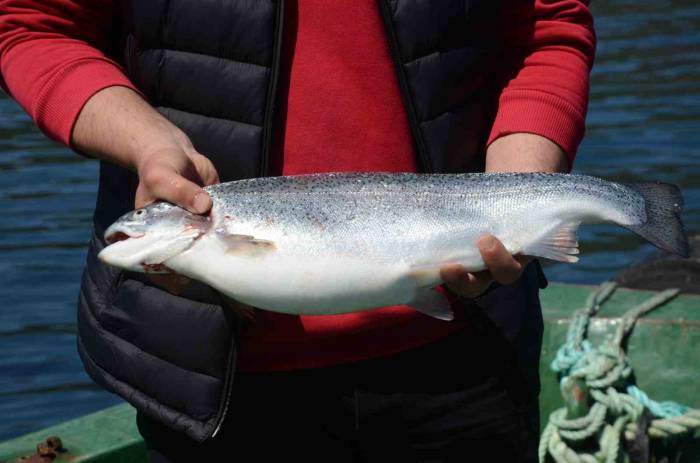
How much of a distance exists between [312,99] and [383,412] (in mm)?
736

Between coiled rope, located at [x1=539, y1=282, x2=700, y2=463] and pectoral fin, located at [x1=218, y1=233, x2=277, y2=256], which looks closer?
pectoral fin, located at [x1=218, y1=233, x2=277, y2=256]

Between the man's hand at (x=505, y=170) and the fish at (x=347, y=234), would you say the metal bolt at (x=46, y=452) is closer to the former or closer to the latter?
the fish at (x=347, y=234)

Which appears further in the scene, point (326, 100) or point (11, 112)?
point (11, 112)

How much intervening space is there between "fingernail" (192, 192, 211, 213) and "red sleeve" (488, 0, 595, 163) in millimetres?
780

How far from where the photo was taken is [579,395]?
A: 5.10m

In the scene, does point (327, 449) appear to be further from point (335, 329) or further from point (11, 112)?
point (11, 112)

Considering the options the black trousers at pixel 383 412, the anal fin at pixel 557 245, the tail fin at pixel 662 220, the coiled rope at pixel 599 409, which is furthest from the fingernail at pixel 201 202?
the coiled rope at pixel 599 409

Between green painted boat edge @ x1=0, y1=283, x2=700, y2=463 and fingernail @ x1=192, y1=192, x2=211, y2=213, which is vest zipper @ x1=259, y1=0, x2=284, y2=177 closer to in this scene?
fingernail @ x1=192, y1=192, x2=211, y2=213

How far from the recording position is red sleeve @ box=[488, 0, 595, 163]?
10.1 feet

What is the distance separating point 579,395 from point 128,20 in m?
2.81

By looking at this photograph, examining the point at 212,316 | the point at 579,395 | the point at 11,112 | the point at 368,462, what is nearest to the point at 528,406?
the point at 368,462

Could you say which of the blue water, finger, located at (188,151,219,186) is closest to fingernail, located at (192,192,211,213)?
finger, located at (188,151,219,186)

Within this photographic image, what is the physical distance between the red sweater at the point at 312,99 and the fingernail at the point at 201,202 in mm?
285

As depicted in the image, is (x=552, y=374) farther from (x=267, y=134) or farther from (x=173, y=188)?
(x=173, y=188)
